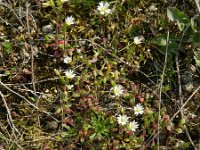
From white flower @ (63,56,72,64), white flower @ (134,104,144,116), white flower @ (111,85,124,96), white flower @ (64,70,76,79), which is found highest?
white flower @ (63,56,72,64)

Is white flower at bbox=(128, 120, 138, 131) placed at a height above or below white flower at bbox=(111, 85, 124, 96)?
below

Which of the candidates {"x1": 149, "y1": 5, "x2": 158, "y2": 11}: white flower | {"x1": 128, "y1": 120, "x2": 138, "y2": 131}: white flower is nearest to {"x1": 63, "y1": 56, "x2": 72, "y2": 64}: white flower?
{"x1": 128, "y1": 120, "x2": 138, "y2": 131}: white flower

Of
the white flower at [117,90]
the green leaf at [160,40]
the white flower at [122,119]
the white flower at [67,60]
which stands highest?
the green leaf at [160,40]

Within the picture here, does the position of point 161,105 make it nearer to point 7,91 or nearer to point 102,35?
point 102,35

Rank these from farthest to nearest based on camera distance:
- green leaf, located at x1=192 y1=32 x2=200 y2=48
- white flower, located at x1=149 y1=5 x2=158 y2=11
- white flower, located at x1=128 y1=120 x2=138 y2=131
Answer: white flower, located at x1=149 y1=5 x2=158 y2=11 < green leaf, located at x1=192 y1=32 x2=200 y2=48 < white flower, located at x1=128 y1=120 x2=138 y2=131

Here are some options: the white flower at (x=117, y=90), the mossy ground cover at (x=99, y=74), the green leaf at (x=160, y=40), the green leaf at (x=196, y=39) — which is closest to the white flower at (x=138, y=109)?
the mossy ground cover at (x=99, y=74)

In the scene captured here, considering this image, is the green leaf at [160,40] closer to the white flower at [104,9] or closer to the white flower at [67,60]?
the white flower at [104,9]

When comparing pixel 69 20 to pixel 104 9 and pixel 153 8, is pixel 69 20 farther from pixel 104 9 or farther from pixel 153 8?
pixel 153 8

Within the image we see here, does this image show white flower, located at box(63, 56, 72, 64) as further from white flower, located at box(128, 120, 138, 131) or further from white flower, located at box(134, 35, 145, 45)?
white flower, located at box(128, 120, 138, 131)

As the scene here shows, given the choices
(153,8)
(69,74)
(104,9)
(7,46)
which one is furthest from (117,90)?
(7,46)
